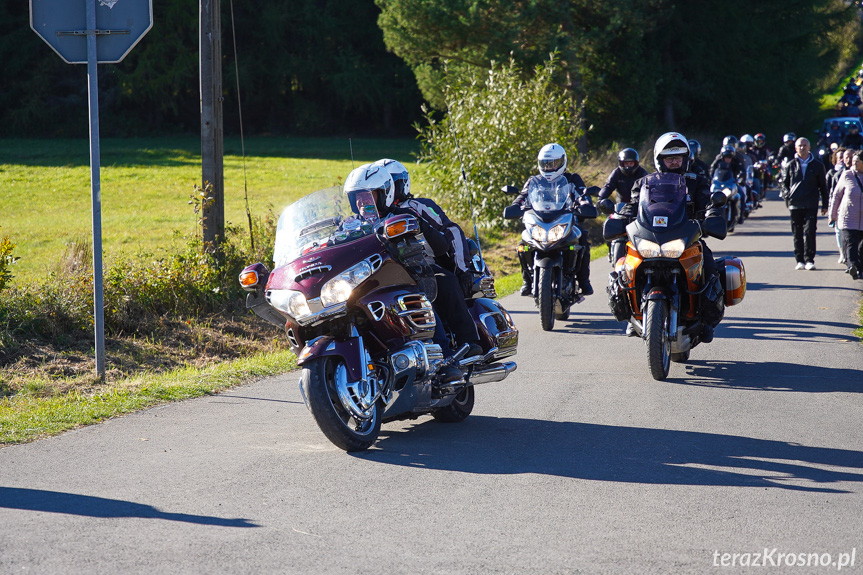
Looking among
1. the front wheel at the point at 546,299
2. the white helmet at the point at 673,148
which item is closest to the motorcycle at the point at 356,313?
the white helmet at the point at 673,148

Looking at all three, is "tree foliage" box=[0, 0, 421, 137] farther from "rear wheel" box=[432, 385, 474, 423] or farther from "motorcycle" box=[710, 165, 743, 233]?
"rear wheel" box=[432, 385, 474, 423]

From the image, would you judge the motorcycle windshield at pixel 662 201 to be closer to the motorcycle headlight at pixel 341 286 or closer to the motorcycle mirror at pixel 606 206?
the motorcycle mirror at pixel 606 206

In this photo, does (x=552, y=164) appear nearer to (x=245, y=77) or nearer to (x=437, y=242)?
(x=437, y=242)

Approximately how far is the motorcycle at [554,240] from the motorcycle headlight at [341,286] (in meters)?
4.96

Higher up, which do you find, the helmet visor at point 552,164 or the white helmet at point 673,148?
the white helmet at point 673,148

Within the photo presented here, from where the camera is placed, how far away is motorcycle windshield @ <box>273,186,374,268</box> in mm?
5969

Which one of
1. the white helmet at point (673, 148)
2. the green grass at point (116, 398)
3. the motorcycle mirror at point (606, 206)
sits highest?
the white helmet at point (673, 148)

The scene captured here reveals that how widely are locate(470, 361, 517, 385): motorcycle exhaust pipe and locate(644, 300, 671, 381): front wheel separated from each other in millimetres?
1633

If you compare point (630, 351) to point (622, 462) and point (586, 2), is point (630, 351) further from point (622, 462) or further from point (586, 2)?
point (586, 2)

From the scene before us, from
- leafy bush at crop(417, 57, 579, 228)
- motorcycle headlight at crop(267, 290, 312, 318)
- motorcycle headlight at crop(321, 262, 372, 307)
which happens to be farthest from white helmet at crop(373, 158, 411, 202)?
leafy bush at crop(417, 57, 579, 228)

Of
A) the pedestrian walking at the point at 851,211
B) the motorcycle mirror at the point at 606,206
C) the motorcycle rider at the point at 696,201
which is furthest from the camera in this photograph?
the pedestrian walking at the point at 851,211

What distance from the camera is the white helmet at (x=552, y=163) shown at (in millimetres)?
11203

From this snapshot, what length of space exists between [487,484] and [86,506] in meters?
2.06

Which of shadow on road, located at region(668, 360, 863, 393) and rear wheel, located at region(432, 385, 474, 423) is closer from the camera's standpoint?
rear wheel, located at region(432, 385, 474, 423)
